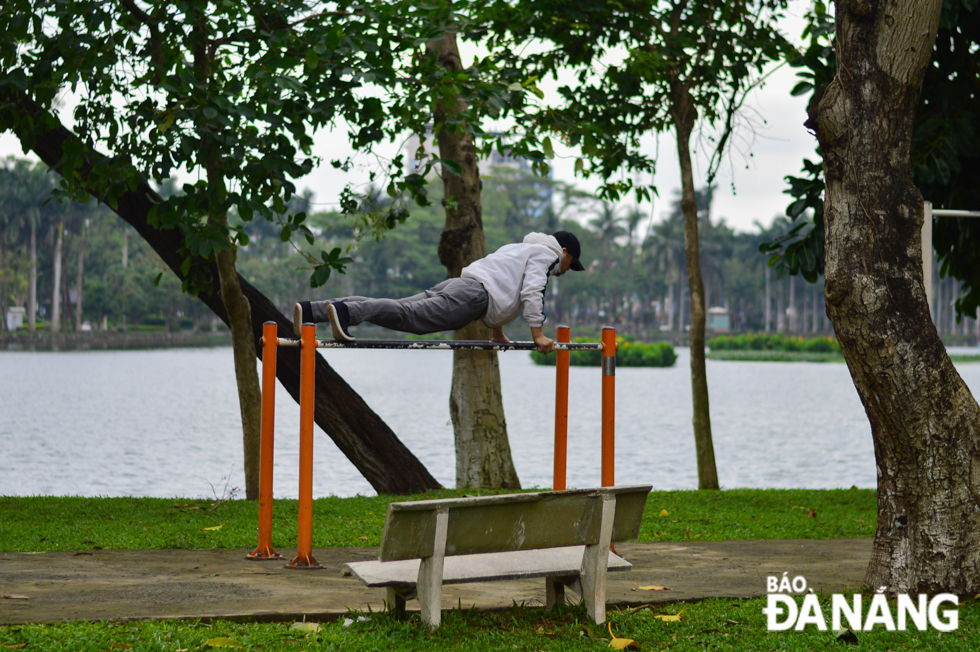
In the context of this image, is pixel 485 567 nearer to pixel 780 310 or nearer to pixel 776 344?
pixel 776 344

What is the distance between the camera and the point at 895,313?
5.10m

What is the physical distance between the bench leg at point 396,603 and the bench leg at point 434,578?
20 centimetres

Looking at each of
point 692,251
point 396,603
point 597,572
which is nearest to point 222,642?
point 396,603

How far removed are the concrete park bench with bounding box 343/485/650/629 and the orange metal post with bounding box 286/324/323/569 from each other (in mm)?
1053

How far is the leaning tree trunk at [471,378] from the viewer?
9.88 metres

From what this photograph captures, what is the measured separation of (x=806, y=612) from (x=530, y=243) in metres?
2.52

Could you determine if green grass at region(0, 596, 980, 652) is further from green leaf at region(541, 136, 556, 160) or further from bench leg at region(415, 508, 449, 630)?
green leaf at region(541, 136, 556, 160)

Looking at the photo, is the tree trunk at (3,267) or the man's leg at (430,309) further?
the tree trunk at (3,267)

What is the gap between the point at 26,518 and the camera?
24.7ft

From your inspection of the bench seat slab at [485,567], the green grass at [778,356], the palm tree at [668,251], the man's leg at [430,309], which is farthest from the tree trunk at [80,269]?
the bench seat slab at [485,567]

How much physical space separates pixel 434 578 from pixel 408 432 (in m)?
20.2

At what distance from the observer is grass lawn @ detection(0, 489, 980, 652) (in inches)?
160

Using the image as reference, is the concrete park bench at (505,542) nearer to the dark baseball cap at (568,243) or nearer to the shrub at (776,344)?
the dark baseball cap at (568,243)

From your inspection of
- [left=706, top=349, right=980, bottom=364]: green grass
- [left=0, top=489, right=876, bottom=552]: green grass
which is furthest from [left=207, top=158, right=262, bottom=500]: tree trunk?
[left=706, top=349, right=980, bottom=364]: green grass
